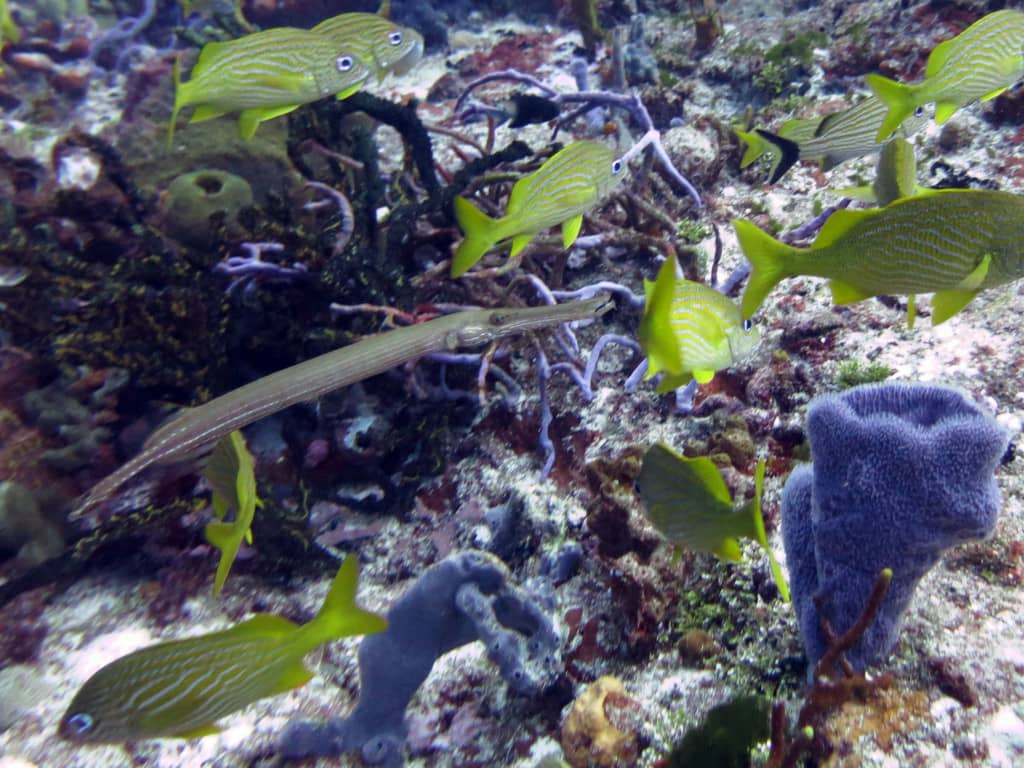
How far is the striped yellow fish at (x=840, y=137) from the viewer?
12.8 feet

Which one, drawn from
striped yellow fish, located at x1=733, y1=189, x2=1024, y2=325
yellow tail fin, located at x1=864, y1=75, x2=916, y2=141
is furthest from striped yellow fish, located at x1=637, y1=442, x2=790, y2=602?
yellow tail fin, located at x1=864, y1=75, x2=916, y2=141

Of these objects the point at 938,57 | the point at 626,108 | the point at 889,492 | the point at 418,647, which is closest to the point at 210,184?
the point at 626,108

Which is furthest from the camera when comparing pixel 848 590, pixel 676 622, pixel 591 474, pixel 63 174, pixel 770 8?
pixel 770 8

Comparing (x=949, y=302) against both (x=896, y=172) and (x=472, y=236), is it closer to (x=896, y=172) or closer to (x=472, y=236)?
(x=896, y=172)

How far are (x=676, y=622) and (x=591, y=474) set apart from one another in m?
0.94

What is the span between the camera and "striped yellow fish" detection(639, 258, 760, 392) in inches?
88.5

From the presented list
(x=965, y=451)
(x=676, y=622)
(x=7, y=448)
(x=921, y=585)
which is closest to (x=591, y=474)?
(x=676, y=622)

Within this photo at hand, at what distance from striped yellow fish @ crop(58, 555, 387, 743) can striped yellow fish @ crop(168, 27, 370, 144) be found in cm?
278

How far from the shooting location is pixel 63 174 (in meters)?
8.38

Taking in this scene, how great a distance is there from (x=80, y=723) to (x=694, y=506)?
2327mm

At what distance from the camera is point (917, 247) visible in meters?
2.18

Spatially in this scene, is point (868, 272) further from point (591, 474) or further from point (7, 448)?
point (7, 448)

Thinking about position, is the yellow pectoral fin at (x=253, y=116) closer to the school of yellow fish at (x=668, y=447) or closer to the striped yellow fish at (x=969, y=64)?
the school of yellow fish at (x=668, y=447)

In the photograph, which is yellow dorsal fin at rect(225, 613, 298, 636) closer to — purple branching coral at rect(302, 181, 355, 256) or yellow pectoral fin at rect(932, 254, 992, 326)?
yellow pectoral fin at rect(932, 254, 992, 326)
